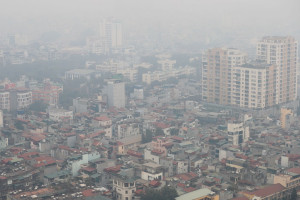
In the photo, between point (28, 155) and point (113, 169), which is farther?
point (28, 155)

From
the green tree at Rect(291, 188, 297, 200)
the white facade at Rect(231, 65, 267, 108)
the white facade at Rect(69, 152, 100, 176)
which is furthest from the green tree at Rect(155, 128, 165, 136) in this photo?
the green tree at Rect(291, 188, 297, 200)

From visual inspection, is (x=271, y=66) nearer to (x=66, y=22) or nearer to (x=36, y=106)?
(x=36, y=106)

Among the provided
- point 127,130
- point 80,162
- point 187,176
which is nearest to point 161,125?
point 127,130

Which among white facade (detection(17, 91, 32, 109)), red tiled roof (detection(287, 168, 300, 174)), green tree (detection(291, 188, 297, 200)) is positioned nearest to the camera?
green tree (detection(291, 188, 297, 200))

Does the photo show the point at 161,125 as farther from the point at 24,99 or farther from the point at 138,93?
the point at 24,99

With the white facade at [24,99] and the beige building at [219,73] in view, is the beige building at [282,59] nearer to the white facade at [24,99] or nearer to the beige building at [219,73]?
the beige building at [219,73]

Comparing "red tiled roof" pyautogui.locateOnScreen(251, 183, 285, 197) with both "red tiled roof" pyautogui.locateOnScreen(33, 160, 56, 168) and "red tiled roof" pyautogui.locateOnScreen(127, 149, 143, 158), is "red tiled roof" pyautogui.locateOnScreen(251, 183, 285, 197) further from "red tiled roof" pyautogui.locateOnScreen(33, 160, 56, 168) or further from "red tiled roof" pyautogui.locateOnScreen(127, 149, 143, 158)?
"red tiled roof" pyautogui.locateOnScreen(33, 160, 56, 168)

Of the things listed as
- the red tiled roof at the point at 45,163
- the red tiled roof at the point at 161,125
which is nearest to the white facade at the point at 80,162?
the red tiled roof at the point at 45,163
